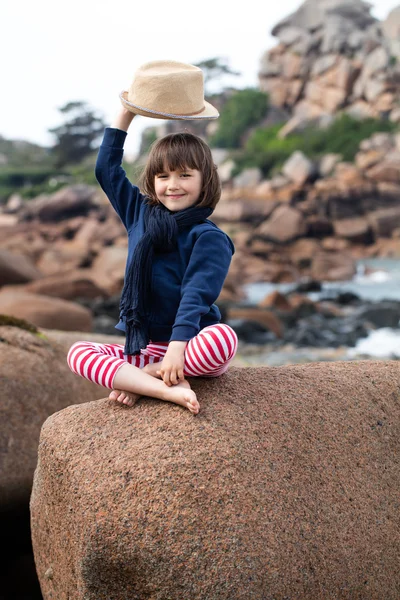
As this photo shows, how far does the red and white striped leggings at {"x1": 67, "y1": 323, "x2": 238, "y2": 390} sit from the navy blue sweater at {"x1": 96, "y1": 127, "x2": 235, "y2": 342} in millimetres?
66

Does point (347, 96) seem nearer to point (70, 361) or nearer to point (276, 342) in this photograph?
point (276, 342)

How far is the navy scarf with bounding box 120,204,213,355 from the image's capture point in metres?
2.88

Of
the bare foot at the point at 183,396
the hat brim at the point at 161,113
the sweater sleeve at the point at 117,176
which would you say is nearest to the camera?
the bare foot at the point at 183,396

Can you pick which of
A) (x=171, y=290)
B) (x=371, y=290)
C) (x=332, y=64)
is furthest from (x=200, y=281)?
(x=332, y=64)

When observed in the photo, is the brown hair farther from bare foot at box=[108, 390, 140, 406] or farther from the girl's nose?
bare foot at box=[108, 390, 140, 406]

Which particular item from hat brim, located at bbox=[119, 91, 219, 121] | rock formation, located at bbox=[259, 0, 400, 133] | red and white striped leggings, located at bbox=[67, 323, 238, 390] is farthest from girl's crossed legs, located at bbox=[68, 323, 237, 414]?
rock formation, located at bbox=[259, 0, 400, 133]

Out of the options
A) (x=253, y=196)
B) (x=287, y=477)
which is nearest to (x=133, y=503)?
(x=287, y=477)

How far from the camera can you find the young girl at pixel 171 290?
9.00 ft

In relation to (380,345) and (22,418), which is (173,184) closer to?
(22,418)

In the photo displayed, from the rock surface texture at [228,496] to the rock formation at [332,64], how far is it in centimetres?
4030

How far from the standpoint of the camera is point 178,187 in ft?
9.63

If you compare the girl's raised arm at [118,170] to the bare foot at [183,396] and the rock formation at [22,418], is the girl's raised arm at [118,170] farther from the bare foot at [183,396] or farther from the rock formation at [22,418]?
the rock formation at [22,418]

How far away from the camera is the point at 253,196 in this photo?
34938mm

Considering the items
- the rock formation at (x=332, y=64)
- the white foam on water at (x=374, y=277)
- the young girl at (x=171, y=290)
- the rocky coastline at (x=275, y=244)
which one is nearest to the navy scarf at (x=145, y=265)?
the young girl at (x=171, y=290)
